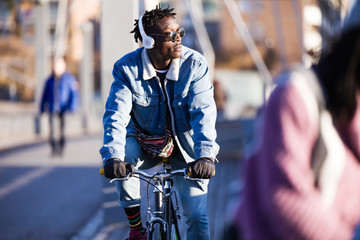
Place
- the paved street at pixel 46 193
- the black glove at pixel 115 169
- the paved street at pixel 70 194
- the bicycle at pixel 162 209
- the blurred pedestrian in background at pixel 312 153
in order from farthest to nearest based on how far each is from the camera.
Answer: the paved street at pixel 46 193 → the paved street at pixel 70 194 → the bicycle at pixel 162 209 → the black glove at pixel 115 169 → the blurred pedestrian in background at pixel 312 153

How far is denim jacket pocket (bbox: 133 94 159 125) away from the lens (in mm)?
3338

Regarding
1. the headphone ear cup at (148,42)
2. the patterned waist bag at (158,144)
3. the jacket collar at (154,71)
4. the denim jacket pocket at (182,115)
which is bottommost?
the patterned waist bag at (158,144)

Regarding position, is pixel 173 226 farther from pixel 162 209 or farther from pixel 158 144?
pixel 158 144

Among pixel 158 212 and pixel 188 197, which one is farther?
pixel 188 197

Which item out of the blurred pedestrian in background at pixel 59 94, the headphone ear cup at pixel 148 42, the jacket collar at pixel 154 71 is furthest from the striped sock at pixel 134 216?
the blurred pedestrian in background at pixel 59 94

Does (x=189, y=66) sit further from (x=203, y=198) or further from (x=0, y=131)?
(x=0, y=131)

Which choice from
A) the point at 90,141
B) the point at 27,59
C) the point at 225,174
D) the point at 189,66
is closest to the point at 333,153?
the point at 189,66

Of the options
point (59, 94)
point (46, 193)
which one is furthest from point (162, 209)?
point (59, 94)

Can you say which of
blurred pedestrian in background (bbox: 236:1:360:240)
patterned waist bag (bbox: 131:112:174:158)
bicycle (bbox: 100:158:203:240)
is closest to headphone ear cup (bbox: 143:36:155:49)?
patterned waist bag (bbox: 131:112:174:158)

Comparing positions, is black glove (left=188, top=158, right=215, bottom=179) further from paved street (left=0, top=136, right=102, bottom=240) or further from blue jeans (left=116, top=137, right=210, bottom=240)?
paved street (left=0, top=136, right=102, bottom=240)

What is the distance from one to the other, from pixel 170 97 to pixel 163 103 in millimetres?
51

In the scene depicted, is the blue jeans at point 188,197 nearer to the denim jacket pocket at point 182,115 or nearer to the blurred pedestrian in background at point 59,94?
the denim jacket pocket at point 182,115

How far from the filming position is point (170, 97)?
→ 3352 mm

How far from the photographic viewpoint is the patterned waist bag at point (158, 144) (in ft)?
11.0
